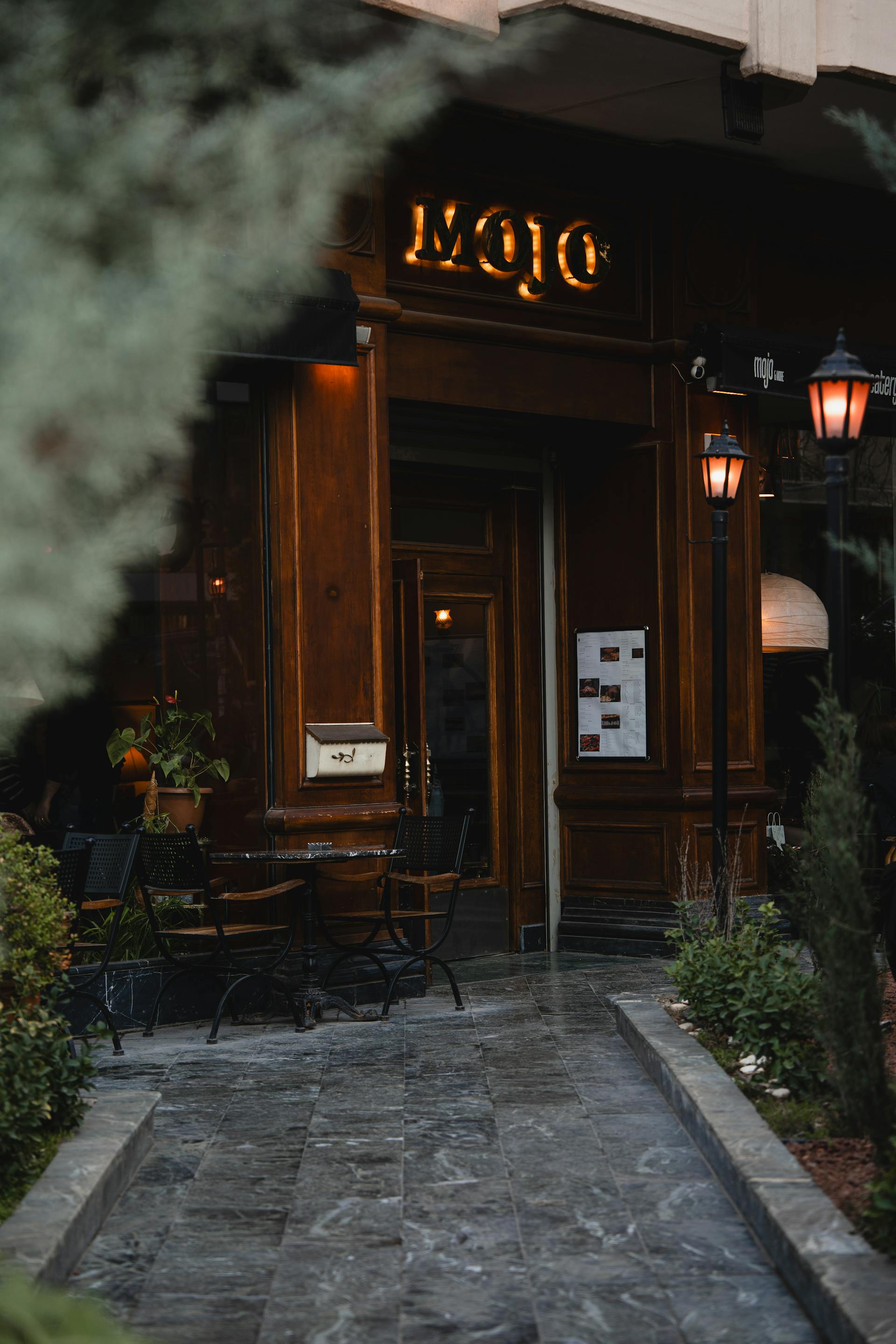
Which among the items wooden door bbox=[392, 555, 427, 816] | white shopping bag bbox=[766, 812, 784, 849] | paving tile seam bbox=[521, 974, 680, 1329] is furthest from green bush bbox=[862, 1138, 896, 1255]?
white shopping bag bbox=[766, 812, 784, 849]

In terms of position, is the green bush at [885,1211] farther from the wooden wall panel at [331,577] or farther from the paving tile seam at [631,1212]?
the wooden wall panel at [331,577]

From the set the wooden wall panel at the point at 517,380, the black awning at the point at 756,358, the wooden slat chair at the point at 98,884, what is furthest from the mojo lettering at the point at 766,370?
the wooden slat chair at the point at 98,884

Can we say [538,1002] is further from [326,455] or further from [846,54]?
[846,54]

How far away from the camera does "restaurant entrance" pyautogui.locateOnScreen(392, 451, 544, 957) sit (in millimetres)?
9516

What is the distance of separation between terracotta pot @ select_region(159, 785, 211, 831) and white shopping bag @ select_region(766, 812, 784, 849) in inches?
162

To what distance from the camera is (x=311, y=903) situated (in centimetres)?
711

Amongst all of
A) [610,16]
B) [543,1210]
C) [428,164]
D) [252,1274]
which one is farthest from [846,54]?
[252,1274]

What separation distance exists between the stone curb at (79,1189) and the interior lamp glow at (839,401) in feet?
10.4

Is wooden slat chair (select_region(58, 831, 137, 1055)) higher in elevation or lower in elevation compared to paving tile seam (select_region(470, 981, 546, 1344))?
higher

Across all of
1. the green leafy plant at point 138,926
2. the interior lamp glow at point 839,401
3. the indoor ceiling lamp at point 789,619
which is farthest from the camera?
the indoor ceiling lamp at point 789,619

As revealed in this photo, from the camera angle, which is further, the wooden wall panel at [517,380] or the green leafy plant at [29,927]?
the wooden wall panel at [517,380]

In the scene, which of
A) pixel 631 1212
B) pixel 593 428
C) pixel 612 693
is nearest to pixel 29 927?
pixel 631 1212

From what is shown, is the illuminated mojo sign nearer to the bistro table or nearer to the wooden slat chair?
the bistro table

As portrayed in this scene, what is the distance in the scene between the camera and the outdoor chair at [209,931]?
6.87 meters
